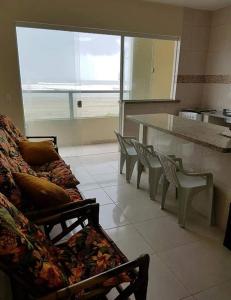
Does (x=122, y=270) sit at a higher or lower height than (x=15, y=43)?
lower

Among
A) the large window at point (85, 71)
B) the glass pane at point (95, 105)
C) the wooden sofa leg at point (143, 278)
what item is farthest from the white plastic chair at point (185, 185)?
the glass pane at point (95, 105)

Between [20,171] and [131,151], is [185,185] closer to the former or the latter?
[131,151]

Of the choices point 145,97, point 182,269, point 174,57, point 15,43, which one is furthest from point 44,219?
point 174,57

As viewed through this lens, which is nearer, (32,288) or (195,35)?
(32,288)

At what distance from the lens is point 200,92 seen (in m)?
4.69

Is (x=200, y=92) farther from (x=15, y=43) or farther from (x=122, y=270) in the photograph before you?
(x=122, y=270)

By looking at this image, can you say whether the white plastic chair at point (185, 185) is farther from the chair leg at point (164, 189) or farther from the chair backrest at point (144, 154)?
the chair backrest at point (144, 154)

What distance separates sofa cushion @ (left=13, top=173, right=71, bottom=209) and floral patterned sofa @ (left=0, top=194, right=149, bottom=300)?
13 centimetres

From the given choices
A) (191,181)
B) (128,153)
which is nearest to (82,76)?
(128,153)

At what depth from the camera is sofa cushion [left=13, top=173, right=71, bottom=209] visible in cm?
145

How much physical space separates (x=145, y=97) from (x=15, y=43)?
2332 millimetres

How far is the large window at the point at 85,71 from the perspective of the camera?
3721 millimetres

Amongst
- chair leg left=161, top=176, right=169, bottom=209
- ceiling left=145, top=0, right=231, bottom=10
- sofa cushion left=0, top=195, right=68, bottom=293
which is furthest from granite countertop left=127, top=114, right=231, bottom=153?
ceiling left=145, top=0, right=231, bottom=10

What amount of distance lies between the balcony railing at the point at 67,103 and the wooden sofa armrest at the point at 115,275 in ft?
11.0
